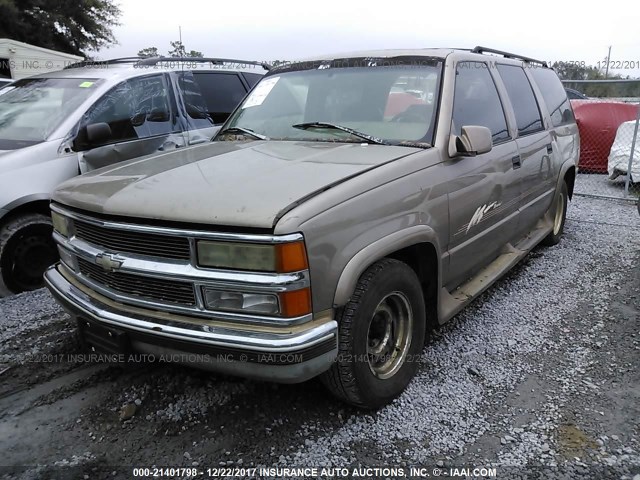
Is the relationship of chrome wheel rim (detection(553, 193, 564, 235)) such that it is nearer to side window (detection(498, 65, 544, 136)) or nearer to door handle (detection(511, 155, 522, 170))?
side window (detection(498, 65, 544, 136))

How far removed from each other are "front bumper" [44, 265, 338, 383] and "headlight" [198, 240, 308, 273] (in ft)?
0.91

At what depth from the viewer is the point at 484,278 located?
3.69 m

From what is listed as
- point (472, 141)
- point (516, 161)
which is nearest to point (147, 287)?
point (472, 141)

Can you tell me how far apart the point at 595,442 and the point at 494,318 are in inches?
55.7

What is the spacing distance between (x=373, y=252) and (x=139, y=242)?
1086 millimetres

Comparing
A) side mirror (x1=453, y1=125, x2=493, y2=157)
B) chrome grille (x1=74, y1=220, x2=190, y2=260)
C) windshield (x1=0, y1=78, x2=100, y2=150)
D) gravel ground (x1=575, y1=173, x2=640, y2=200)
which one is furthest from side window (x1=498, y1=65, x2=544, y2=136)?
gravel ground (x1=575, y1=173, x2=640, y2=200)

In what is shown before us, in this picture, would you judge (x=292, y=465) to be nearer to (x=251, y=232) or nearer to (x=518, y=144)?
(x=251, y=232)

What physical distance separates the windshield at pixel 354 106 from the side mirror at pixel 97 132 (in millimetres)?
1268

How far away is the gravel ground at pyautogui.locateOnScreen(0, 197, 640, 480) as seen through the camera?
2.38 meters

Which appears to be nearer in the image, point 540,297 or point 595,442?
point 595,442

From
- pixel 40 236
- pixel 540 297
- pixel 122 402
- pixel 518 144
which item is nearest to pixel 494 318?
pixel 540 297

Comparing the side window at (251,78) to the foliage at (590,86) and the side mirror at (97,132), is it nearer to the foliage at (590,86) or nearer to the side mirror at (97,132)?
the side mirror at (97,132)

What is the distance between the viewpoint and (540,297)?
4.23 metres

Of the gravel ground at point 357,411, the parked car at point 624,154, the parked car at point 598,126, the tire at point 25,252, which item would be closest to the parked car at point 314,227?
the gravel ground at point 357,411
